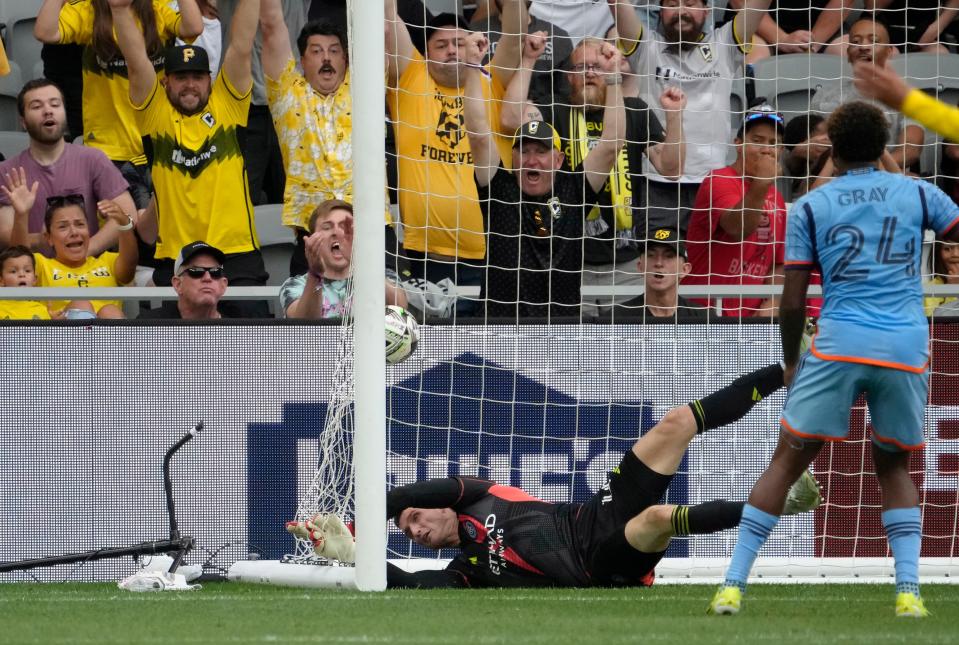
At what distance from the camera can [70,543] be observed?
8.21m

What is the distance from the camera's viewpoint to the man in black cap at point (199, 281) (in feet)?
28.5

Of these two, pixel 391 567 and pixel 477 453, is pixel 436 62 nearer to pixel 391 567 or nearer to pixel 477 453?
pixel 477 453

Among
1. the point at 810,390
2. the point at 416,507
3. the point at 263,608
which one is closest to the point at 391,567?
the point at 416,507

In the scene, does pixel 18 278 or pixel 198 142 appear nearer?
pixel 18 278

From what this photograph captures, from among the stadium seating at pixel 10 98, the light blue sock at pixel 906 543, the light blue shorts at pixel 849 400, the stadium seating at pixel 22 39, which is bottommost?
the light blue sock at pixel 906 543

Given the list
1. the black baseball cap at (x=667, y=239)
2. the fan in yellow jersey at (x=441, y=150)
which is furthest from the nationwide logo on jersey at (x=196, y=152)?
the black baseball cap at (x=667, y=239)

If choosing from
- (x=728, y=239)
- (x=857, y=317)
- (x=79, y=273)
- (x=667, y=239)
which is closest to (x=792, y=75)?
(x=728, y=239)

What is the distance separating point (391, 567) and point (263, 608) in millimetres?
1075

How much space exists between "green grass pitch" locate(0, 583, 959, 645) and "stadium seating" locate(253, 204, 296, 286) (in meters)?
3.33

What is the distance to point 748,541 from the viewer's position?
5.60 m

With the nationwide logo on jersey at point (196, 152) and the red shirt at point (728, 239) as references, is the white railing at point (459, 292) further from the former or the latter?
the nationwide logo on jersey at point (196, 152)

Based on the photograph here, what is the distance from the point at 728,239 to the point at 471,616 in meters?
3.88

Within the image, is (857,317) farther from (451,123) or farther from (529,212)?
(451,123)

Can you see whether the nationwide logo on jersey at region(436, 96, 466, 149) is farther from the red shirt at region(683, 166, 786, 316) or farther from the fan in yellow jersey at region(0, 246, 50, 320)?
the fan in yellow jersey at region(0, 246, 50, 320)
